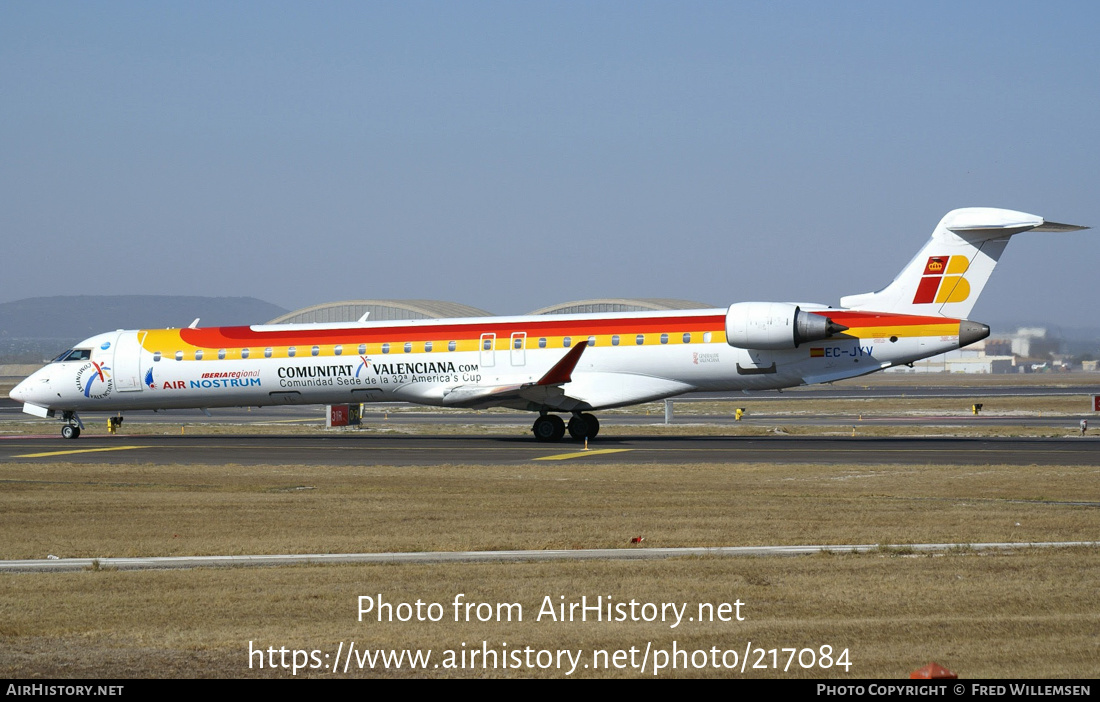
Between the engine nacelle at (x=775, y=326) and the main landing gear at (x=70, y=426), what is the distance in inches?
845

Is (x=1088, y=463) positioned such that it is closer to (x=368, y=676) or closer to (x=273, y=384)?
(x=368, y=676)

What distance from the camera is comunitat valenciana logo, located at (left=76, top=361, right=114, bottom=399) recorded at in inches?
1335

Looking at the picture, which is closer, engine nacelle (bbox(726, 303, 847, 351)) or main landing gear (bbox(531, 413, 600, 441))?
engine nacelle (bbox(726, 303, 847, 351))

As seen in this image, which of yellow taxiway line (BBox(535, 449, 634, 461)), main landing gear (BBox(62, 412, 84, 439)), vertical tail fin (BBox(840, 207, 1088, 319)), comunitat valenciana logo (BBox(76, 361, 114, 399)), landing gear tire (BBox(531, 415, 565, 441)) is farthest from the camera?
main landing gear (BBox(62, 412, 84, 439))

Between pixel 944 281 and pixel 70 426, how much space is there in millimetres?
27451

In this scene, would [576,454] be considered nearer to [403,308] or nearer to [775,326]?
[775,326]

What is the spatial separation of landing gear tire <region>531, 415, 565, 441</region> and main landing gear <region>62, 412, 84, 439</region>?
15380 mm

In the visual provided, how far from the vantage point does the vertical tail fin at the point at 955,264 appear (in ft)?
93.7

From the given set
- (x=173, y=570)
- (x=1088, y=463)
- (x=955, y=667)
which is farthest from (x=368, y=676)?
(x=1088, y=463)

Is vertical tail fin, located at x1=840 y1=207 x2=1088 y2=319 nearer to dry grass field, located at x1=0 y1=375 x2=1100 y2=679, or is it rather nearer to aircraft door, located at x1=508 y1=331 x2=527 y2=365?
dry grass field, located at x1=0 y1=375 x2=1100 y2=679

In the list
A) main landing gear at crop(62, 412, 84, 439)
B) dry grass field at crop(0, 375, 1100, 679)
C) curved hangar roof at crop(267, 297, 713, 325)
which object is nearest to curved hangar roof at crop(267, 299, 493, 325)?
curved hangar roof at crop(267, 297, 713, 325)

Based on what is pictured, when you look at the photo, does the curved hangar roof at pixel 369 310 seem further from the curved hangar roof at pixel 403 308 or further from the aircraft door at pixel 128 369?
the aircraft door at pixel 128 369
